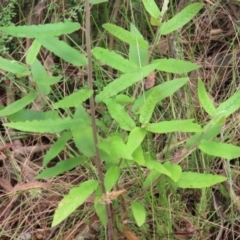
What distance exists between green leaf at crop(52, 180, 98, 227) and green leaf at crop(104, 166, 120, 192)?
3 centimetres

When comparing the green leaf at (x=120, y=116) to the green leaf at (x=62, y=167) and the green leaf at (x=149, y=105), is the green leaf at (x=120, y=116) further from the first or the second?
the green leaf at (x=62, y=167)

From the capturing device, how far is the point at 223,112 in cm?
139

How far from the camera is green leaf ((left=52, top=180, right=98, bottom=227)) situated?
4.45 feet

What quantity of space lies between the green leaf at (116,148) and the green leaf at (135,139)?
1 centimetres

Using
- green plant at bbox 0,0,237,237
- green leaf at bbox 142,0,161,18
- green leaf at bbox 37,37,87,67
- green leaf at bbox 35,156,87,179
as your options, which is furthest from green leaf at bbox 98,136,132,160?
green leaf at bbox 142,0,161,18

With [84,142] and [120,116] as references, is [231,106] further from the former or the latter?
[84,142]

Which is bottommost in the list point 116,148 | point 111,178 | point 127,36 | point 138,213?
point 138,213

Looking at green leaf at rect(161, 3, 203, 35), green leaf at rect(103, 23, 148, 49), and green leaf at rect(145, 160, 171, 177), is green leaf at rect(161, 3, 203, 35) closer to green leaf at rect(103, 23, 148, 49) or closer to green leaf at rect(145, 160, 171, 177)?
green leaf at rect(103, 23, 148, 49)

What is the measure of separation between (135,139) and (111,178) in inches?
6.2

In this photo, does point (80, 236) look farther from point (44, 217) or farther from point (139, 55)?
point (139, 55)

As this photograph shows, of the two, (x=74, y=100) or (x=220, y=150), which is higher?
(x=74, y=100)

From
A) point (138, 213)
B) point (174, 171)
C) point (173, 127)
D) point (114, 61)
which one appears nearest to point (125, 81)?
point (114, 61)

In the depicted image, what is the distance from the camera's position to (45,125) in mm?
1354

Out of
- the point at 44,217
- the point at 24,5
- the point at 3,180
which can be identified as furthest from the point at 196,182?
the point at 24,5
